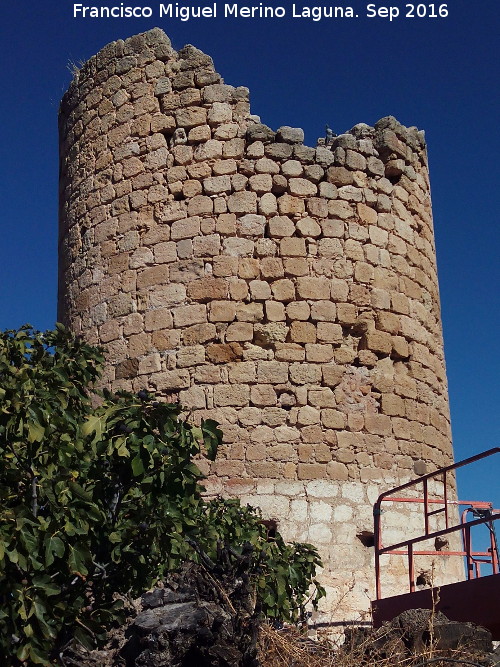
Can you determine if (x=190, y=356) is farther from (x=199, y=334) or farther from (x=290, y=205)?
(x=290, y=205)

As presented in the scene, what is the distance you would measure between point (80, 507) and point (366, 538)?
11.3 ft

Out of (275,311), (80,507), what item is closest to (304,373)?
(275,311)

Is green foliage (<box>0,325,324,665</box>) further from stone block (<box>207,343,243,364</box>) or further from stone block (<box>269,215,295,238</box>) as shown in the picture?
stone block (<box>269,215,295,238</box>)

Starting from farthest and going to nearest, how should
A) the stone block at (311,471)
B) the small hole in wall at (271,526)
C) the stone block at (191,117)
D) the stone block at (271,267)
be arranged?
1. the stone block at (191,117)
2. the stone block at (271,267)
3. the stone block at (311,471)
4. the small hole in wall at (271,526)

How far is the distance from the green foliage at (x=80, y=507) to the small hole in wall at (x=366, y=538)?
7.89 ft

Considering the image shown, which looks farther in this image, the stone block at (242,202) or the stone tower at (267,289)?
the stone block at (242,202)

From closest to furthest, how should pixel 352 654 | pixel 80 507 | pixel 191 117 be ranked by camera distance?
1. pixel 80 507
2. pixel 352 654
3. pixel 191 117

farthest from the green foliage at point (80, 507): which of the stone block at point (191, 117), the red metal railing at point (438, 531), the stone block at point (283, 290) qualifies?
the stone block at point (191, 117)

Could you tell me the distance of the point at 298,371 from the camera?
25.6ft

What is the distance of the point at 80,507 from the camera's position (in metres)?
4.81

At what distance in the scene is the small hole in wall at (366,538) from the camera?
7.64 meters

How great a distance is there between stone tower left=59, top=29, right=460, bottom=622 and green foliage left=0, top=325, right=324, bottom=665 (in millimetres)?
2271

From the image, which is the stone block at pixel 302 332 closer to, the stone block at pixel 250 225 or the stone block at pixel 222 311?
the stone block at pixel 222 311

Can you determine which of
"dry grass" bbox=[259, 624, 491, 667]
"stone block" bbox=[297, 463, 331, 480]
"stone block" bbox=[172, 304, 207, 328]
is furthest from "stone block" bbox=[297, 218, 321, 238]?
"dry grass" bbox=[259, 624, 491, 667]
